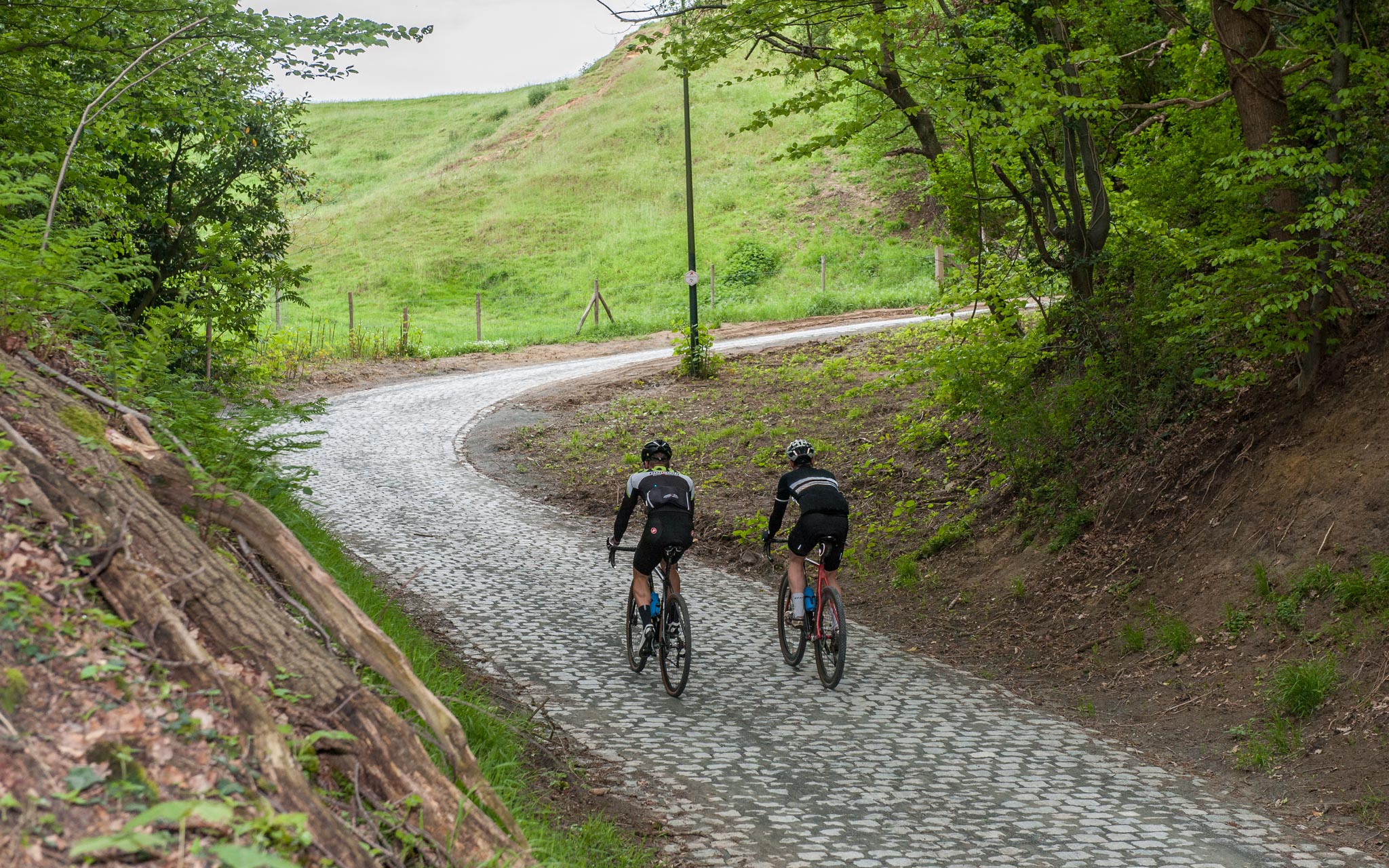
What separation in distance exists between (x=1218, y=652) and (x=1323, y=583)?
35.6 inches

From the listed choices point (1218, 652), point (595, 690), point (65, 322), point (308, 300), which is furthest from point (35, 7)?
point (308, 300)

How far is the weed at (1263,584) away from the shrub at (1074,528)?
95.9 inches

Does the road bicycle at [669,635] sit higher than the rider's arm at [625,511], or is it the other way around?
the rider's arm at [625,511]

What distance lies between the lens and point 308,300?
4938 cm

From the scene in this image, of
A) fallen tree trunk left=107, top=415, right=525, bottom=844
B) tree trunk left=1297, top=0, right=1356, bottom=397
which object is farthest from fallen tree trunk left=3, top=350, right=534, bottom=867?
tree trunk left=1297, top=0, right=1356, bottom=397

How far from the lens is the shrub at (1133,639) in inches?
362

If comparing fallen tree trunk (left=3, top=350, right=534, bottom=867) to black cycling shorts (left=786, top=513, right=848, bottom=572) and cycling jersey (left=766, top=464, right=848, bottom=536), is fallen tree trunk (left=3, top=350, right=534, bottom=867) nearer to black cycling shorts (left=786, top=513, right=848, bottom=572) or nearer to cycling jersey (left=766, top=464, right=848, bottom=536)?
black cycling shorts (left=786, top=513, right=848, bottom=572)

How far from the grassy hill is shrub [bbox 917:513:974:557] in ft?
78.3

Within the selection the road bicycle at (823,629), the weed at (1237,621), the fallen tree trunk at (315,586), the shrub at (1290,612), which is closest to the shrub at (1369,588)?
the shrub at (1290,612)

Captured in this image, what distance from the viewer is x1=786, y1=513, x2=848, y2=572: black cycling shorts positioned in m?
9.09

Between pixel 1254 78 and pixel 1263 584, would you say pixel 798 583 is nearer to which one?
pixel 1263 584

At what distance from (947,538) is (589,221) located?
4835 centimetres

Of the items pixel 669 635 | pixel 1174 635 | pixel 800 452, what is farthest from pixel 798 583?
pixel 1174 635

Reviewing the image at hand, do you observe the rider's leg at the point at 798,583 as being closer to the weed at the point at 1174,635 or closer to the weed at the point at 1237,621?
the weed at the point at 1174,635
